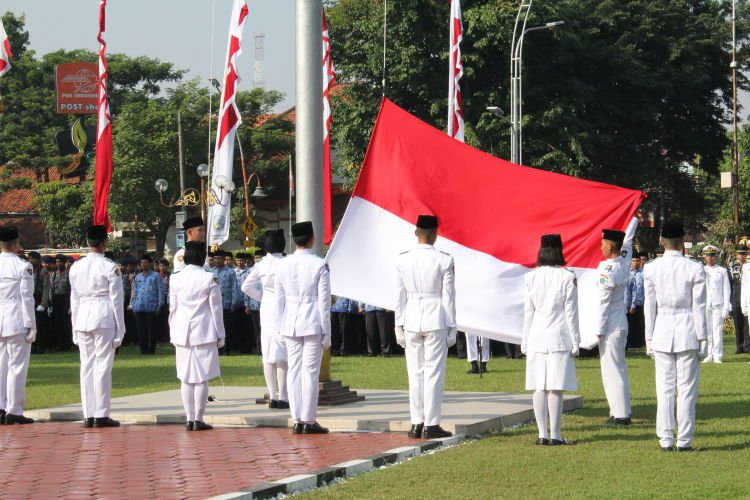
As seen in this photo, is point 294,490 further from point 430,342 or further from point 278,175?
point 278,175

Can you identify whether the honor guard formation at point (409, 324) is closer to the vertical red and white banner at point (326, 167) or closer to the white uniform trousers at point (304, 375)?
the white uniform trousers at point (304, 375)

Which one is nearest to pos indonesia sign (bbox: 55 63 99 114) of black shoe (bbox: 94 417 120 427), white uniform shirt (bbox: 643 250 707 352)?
black shoe (bbox: 94 417 120 427)

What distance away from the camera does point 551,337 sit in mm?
11625

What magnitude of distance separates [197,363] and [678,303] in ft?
16.0

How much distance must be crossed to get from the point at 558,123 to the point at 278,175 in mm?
29588

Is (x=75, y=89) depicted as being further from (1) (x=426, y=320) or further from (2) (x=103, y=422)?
(1) (x=426, y=320)

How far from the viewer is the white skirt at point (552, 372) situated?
11.4 metres

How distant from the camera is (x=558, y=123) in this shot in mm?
42625

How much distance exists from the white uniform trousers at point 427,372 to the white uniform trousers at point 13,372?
179 inches

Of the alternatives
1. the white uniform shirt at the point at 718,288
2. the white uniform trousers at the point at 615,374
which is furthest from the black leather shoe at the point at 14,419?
the white uniform shirt at the point at 718,288

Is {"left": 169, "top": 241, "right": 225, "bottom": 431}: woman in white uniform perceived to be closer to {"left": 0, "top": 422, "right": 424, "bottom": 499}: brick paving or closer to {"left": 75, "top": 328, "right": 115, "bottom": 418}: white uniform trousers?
{"left": 0, "top": 422, "right": 424, "bottom": 499}: brick paving

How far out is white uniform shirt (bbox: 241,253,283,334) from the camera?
46.6 ft

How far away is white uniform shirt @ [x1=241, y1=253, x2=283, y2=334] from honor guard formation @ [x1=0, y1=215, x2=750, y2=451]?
0.02 m

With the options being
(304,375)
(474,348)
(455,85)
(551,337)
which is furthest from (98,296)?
(455,85)
